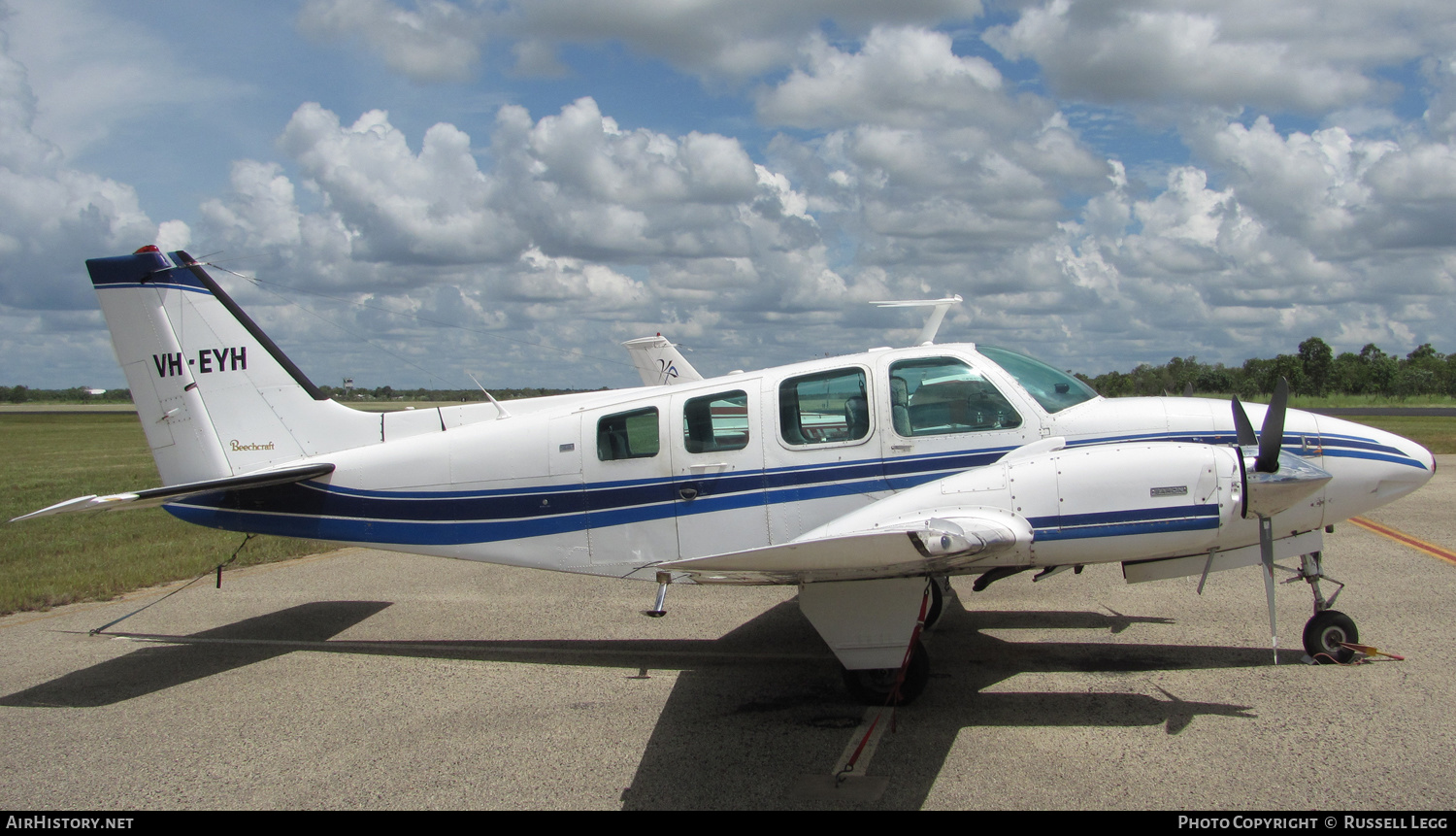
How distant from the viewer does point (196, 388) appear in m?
8.62

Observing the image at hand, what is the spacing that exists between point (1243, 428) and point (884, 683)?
316 cm

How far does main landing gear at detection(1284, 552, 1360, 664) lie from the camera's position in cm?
649

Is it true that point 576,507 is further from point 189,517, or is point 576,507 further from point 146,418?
point 146,418

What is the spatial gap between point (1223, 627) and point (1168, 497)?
3138mm

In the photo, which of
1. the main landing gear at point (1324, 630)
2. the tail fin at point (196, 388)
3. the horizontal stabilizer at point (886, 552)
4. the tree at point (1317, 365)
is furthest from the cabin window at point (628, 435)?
the tree at point (1317, 365)

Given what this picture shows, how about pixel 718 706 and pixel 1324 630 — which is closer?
pixel 718 706

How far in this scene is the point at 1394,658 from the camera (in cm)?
663

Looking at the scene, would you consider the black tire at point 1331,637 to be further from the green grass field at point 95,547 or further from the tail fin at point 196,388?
the green grass field at point 95,547

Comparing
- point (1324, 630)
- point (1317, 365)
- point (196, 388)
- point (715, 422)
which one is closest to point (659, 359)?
point (196, 388)

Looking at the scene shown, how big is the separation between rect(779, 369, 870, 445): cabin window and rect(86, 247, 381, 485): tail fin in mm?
4469

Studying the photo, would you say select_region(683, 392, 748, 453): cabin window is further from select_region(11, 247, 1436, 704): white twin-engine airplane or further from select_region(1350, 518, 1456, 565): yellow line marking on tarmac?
select_region(1350, 518, 1456, 565): yellow line marking on tarmac

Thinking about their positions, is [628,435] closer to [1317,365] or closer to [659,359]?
[659,359]
